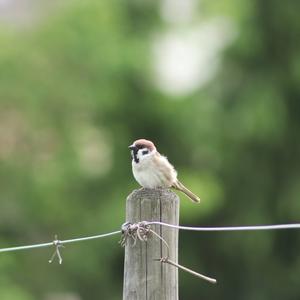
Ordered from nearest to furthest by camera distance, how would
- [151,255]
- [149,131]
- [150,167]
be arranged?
[151,255]
[150,167]
[149,131]

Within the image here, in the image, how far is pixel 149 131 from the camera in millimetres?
12828

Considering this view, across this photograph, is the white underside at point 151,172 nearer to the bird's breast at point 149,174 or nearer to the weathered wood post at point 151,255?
the bird's breast at point 149,174

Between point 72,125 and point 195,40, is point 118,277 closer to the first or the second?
point 72,125

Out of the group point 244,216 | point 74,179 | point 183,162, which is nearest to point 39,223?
point 74,179

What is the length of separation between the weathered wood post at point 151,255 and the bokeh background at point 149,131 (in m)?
7.55

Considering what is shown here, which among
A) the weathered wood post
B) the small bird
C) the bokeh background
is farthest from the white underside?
→ the bokeh background

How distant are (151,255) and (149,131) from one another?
29.7 feet

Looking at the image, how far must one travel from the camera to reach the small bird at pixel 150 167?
5.58 m

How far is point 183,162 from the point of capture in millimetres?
13008

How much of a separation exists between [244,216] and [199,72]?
7.07 ft

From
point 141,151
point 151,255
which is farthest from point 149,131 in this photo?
point 151,255

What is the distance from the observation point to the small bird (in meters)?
5.58

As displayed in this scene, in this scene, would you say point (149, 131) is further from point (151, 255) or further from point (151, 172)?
point (151, 255)

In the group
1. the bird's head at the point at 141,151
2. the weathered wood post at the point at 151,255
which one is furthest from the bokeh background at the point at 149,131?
the weathered wood post at the point at 151,255
